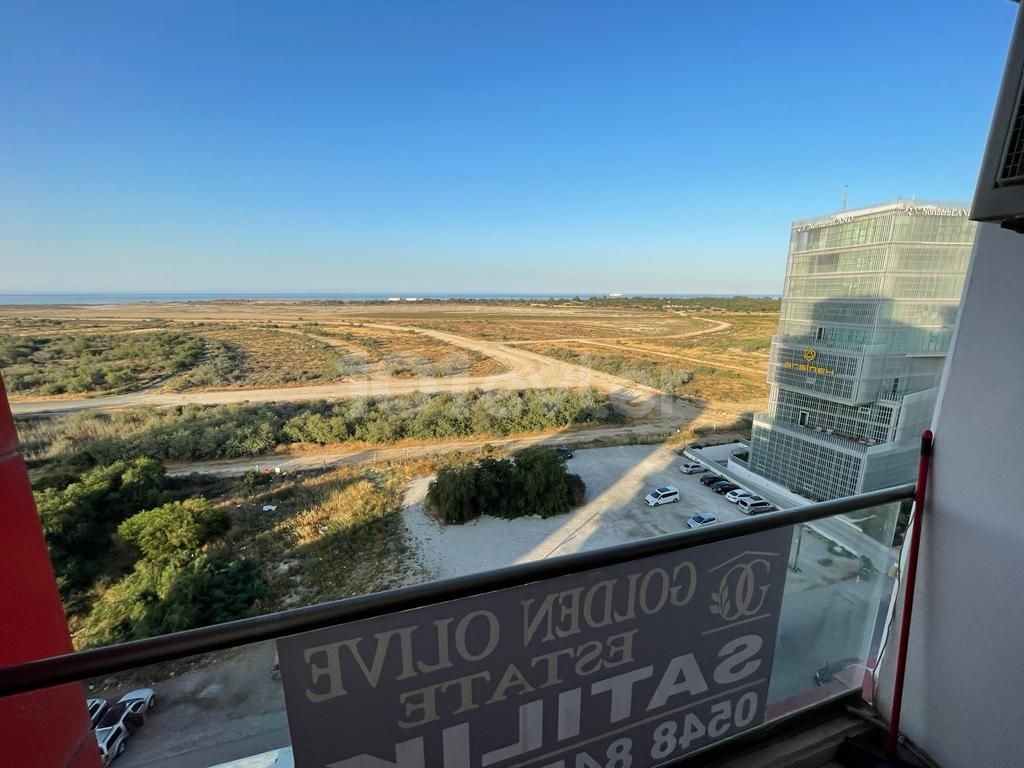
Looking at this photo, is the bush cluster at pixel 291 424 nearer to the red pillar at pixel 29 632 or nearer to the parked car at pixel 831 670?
the red pillar at pixel 29 632

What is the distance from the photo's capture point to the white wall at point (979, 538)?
0.76m

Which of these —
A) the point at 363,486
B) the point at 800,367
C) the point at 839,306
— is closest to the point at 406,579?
the point at 363,486

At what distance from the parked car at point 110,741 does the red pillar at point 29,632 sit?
0.07 ft

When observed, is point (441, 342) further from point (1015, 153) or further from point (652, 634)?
point (1015, 153)

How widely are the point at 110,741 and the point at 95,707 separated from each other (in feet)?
0.37

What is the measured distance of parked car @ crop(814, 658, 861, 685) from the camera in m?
1.00

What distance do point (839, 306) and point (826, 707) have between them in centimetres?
196

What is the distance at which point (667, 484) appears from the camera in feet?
10.1

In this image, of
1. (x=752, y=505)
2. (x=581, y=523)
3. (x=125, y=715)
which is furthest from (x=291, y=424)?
(x=752, y=505)

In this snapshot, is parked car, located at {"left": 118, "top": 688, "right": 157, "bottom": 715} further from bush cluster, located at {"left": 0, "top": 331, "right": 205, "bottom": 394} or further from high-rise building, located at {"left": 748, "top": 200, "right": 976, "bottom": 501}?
high-rise building, located at {"left": 748, "top": 200, "right": 976, "bottom": 501}

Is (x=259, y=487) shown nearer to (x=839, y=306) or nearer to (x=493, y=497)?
(x=493, y=497)

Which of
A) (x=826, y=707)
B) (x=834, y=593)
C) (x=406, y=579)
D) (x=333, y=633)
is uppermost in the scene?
(x=333, y=633)

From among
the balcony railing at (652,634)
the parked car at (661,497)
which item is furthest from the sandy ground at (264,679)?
the parked car at (661,497)

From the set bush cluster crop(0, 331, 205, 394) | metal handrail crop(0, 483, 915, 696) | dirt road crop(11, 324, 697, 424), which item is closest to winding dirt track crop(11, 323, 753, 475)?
dirt road crop(11, 324, 697, 424)
